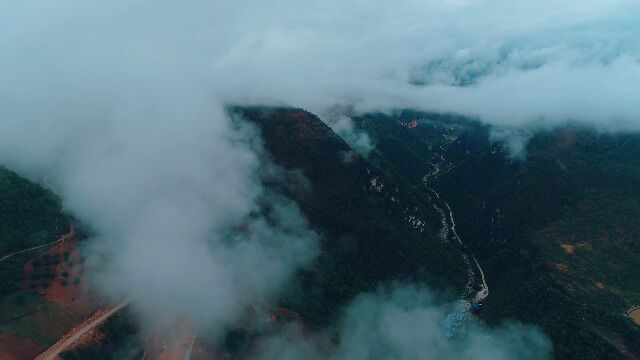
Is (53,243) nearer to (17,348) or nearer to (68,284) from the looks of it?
(68,284)

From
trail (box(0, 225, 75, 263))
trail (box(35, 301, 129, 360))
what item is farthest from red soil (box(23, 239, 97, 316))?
trail (box(35, 301, 129, 360))

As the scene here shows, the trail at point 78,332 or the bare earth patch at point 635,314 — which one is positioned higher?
the trail at point 78,332

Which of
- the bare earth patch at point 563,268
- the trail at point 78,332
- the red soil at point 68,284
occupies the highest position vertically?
the red soil at point 68,284

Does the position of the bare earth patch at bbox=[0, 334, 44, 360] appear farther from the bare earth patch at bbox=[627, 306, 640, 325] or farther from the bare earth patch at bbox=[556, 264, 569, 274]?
the bare earth patch at bbox=[556, 264, 569, 274]

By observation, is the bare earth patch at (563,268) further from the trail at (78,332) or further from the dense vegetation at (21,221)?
the dense vegetation at (21,221)

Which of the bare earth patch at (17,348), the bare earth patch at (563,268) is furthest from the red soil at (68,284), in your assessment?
the bare earth patch at (563,268)

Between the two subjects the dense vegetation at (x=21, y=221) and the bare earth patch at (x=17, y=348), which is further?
the dense vegetation at (x=21, y=221)

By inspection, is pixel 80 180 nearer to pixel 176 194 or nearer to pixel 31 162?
pixel 31 162

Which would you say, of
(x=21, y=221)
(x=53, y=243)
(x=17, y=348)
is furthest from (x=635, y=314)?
(x=21, y=221)
